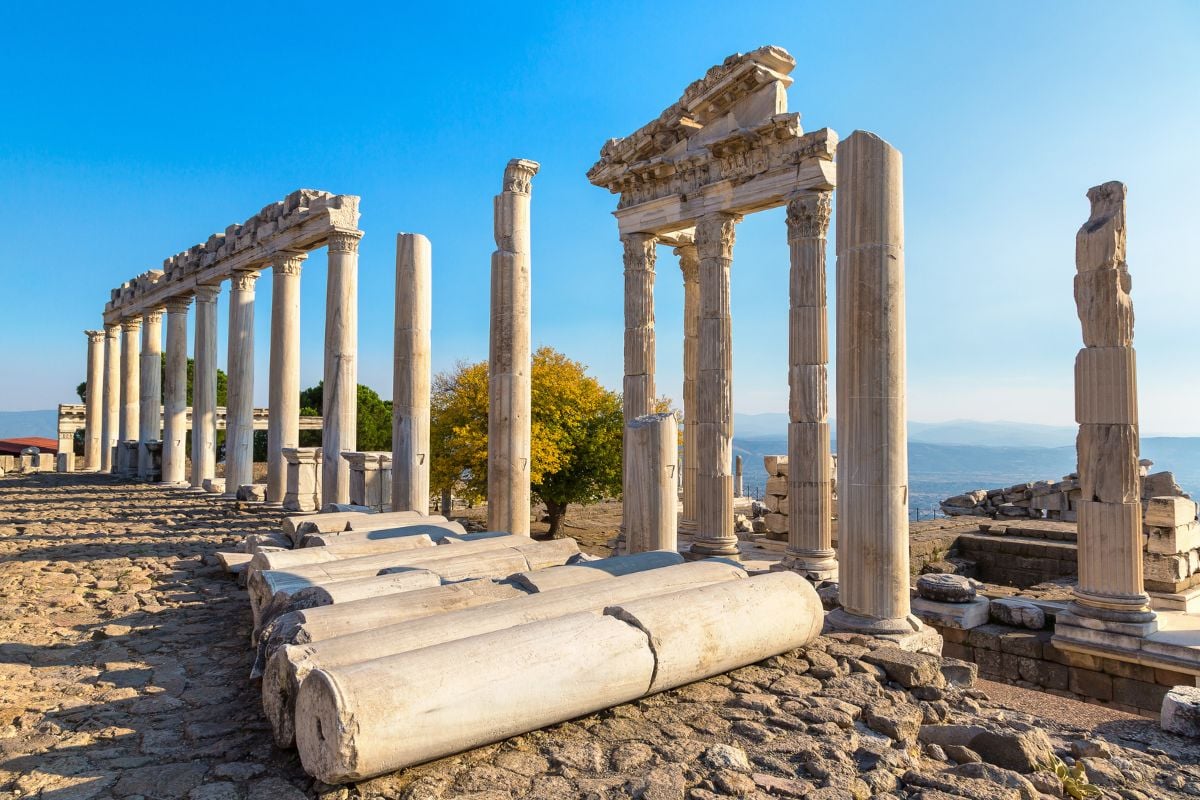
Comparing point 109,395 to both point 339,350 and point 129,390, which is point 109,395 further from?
point 339,350

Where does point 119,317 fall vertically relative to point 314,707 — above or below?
above

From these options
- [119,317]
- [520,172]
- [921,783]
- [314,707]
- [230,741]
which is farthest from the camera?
[119,317]

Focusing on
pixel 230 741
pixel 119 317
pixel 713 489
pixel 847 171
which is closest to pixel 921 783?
pixel 230 741

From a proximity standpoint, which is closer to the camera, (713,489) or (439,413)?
(713,489)

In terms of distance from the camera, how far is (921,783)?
15.7 feet

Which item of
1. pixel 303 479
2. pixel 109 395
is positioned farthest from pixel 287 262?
pixel 109 395

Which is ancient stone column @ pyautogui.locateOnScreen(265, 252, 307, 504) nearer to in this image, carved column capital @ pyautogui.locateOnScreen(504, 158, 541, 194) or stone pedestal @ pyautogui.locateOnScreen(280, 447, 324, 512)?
stone pedestal @ pyautogui.locateOnScreen(280, 447, 324, 512)

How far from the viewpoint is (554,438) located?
2538cm

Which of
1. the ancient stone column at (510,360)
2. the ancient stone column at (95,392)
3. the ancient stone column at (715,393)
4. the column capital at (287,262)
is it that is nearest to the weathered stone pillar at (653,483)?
the ancient stone column at (510,360)

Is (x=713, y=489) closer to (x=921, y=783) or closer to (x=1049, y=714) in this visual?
(x=1049, y=714)

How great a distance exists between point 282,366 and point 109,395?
65.7ft

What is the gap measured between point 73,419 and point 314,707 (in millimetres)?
49905

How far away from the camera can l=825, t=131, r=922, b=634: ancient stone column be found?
25.9ft

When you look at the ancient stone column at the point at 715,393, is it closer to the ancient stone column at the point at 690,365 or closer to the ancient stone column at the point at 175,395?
the ancient stone column at the point at 690,365
